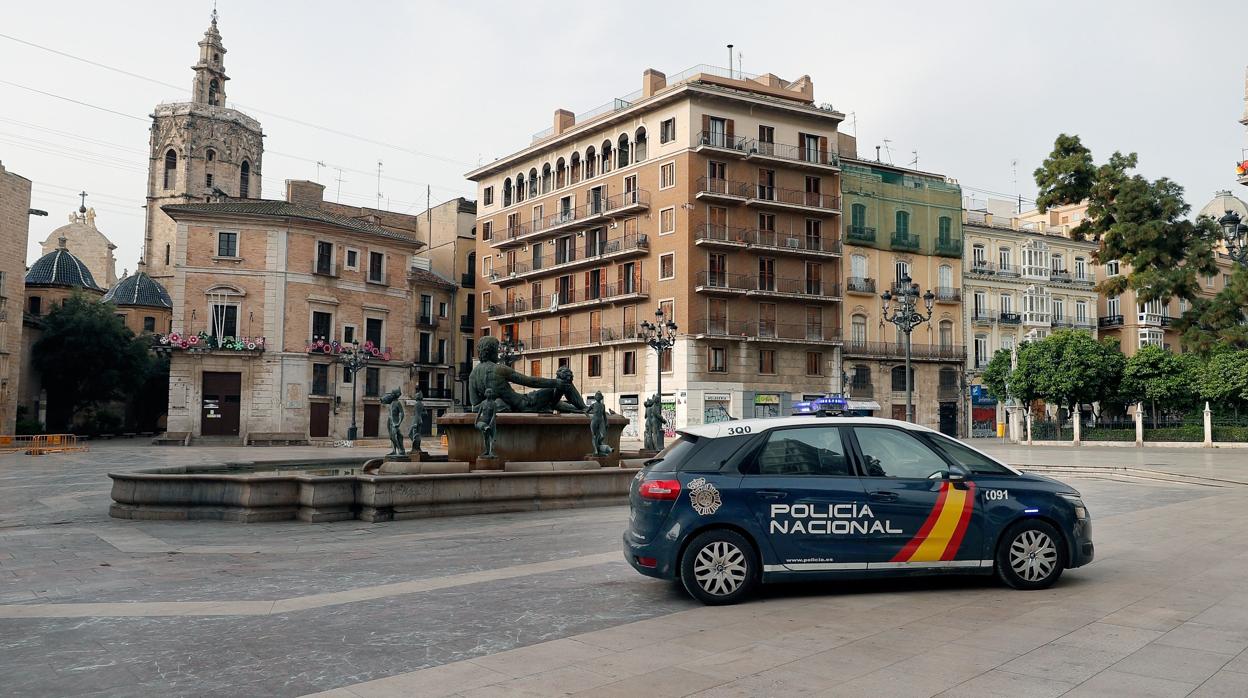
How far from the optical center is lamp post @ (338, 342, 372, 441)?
42844 millimetres

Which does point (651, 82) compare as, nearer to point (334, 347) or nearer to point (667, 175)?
point (667, 175)

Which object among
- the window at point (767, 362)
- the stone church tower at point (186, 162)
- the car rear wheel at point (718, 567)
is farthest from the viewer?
the stone church tower at point (186, 162)

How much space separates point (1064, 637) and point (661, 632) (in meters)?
2.71

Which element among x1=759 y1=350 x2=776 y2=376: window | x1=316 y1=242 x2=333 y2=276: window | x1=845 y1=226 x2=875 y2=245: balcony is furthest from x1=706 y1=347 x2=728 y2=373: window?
x1=316 y1=242 x2=333 y2=276: window

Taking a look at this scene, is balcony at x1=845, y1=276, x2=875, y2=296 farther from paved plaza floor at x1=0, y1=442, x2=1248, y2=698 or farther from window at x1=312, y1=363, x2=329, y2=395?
paved plaza floor at x1=0, y1=442, x2=1248, y2=698

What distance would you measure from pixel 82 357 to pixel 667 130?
36179 millimetres

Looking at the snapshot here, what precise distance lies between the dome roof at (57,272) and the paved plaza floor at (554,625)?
5745 centimetres

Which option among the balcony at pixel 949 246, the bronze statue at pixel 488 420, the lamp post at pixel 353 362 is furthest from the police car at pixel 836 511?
the balcony at pixel 949 246

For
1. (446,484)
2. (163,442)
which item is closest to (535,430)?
(446,484)

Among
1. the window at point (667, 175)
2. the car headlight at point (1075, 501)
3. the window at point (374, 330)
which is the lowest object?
the car headlight at point (1075, 501)

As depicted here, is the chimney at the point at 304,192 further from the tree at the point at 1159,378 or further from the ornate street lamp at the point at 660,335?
the tree at the point at 1159,378

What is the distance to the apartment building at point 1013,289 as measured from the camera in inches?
2217

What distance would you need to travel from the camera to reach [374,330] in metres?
51.1

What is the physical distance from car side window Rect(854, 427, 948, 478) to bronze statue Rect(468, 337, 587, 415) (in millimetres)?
7814
